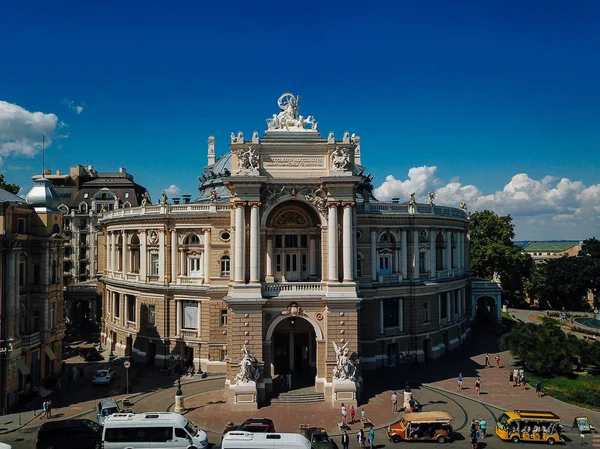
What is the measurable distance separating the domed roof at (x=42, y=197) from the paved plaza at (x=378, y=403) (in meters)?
16.6

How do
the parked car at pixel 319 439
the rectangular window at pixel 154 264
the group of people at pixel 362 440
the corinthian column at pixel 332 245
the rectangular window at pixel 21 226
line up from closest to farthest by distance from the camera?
the parked car at pixel 319 439 → the group of people at pixel 362 440 → the corinthian column at pixel 332 245 → the rectangular window at pixel 21 226 → the rectangular window at pixel 154 264

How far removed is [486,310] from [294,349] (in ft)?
146

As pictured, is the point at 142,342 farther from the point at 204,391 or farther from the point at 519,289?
the point at 519,289

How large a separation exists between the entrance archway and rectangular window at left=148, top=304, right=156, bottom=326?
15.4 m

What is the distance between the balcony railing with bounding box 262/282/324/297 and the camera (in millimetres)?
Answer: 37562

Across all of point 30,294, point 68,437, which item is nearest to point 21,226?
point 30,294

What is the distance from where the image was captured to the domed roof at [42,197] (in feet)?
136

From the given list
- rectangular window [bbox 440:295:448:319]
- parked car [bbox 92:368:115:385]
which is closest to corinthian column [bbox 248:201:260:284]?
parked car [bbox 92:368:115:385]

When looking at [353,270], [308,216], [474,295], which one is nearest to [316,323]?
[353,270]

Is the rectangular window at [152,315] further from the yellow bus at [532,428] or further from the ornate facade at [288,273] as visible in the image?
the yellow bus at [532,428]

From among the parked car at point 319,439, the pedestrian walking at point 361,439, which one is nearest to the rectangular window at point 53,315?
the parked car at point 319,439

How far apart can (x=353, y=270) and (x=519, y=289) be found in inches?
2413

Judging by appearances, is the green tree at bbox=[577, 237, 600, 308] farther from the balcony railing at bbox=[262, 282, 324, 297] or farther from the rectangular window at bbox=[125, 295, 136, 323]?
the rectangular window at bbox=[125, 295, 136, 323]

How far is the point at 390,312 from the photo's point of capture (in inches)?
1925
